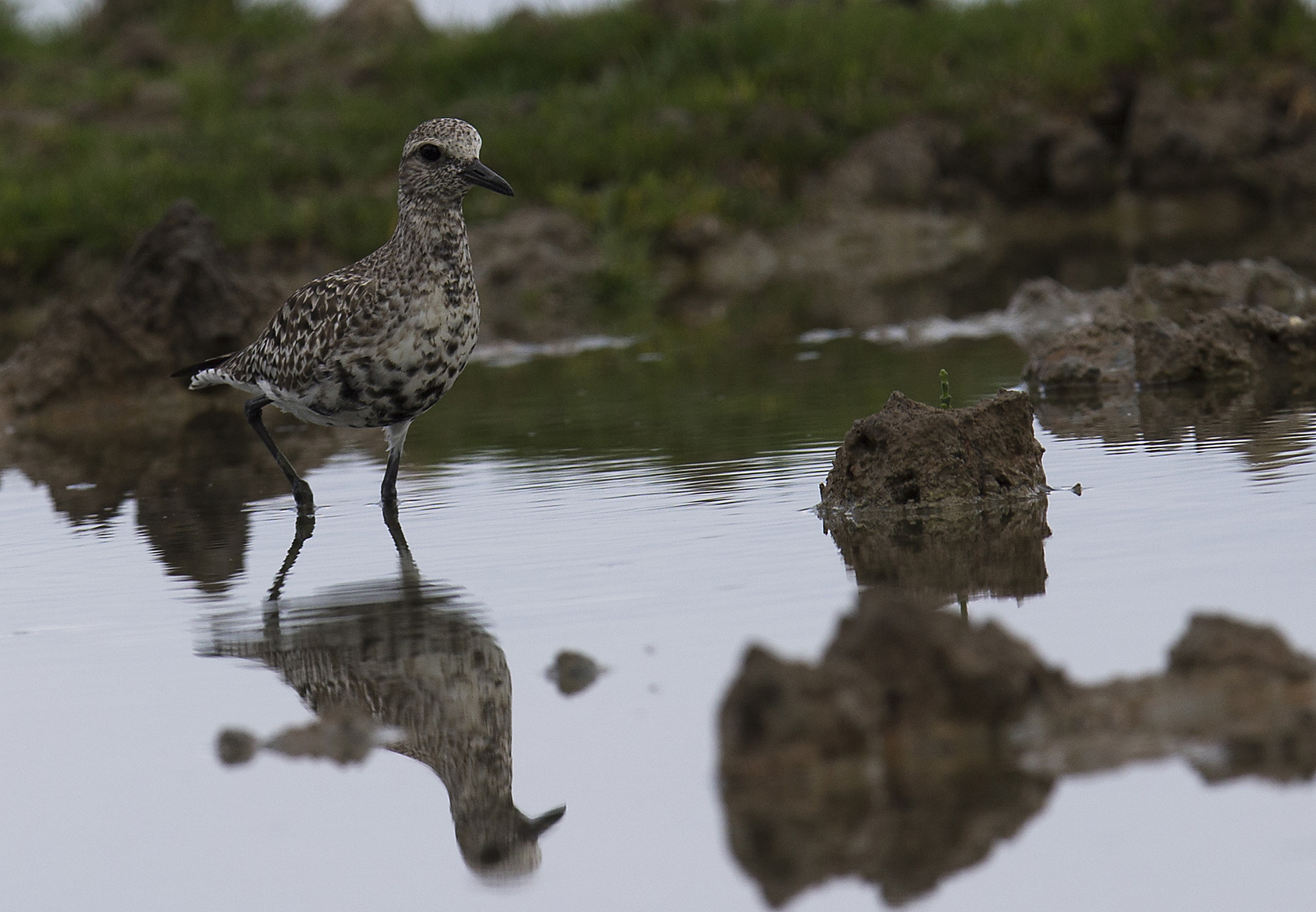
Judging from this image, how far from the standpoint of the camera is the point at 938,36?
24188mm

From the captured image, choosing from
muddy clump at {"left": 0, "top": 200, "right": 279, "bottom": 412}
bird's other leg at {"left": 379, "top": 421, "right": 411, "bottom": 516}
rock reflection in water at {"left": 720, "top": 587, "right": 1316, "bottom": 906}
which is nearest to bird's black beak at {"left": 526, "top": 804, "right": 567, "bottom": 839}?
rock reflection in water at {"left": 720, "top": 587, "right": 1316, "bottom": 906}

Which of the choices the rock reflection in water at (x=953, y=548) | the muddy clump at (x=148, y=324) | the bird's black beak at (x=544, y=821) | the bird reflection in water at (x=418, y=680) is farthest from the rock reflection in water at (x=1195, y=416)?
the muddy clump at (x=148, y=324)

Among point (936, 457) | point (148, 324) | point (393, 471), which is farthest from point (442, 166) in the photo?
point (148, 324)

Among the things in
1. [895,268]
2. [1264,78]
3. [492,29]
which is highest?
[492,29]

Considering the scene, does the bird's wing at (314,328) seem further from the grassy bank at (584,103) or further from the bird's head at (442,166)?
the grassy bank at (584,103)

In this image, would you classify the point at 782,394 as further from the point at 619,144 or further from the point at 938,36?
the point at 938,36

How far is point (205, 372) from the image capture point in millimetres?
9250

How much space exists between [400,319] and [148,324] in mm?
6157

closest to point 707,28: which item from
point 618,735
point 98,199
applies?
point 98,199

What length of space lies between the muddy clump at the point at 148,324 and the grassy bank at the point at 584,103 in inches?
201

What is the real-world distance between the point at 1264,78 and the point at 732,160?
664cm

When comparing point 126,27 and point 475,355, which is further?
point 126,27

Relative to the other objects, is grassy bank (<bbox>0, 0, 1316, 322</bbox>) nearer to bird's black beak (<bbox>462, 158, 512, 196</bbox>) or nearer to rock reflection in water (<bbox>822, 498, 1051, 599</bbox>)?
bird's black beak (<bbox>462, 158, 512, 196</bbox>)

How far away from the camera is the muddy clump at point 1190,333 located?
9.42m
